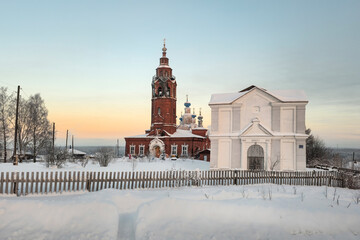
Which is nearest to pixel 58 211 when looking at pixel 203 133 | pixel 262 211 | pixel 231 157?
pixel 262 211

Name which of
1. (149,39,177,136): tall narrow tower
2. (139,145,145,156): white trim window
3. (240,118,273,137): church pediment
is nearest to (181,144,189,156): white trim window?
(149,39,177,136): tall narrow tower

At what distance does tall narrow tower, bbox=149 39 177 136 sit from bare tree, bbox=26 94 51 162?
1747 centimetres

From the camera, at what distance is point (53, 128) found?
119ft

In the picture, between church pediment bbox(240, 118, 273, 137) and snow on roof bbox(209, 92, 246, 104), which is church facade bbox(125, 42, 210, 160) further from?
church pediment bbox(240, 118, 273, 137)

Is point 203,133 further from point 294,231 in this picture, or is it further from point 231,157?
point 294,231

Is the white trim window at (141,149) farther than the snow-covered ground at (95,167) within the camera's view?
Yes

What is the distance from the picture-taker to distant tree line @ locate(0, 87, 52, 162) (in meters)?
30.6

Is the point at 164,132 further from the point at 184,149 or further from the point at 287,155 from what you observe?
the point at 287,155

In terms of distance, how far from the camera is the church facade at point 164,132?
1790 inches

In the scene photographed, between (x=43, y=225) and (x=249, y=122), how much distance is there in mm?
19385

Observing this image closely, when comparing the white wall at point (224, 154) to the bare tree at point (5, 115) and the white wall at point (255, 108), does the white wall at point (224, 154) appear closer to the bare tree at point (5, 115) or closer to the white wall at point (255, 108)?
the white wall at point (255, 108)

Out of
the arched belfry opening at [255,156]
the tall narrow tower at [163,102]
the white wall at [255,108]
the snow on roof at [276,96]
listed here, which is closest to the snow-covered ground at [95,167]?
the arched belfry opening at [255,156]

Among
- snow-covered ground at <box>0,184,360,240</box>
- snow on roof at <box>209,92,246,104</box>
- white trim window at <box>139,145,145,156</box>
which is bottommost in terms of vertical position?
snow-covered ground at <box>0,184,360,240</box>

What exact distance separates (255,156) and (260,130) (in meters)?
2.37
